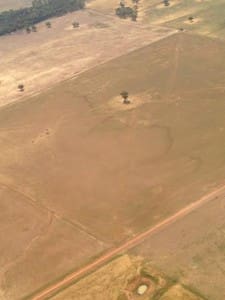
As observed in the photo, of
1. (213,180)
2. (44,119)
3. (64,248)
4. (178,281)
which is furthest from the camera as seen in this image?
(44,119)

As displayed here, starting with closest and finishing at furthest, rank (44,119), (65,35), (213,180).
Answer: (213,180) < (44,119) < (65,35)

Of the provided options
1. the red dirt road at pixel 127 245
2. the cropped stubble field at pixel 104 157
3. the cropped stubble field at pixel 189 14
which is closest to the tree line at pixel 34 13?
the cropped stubble field at pixel 189 14

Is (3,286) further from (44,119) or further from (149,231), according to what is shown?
(44,119)

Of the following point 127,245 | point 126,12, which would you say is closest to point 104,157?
point 127,245

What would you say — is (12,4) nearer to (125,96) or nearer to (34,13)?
(34,13)

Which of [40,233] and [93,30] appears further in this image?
[93,30]

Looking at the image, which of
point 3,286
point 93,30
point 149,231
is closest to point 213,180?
point 149,231
